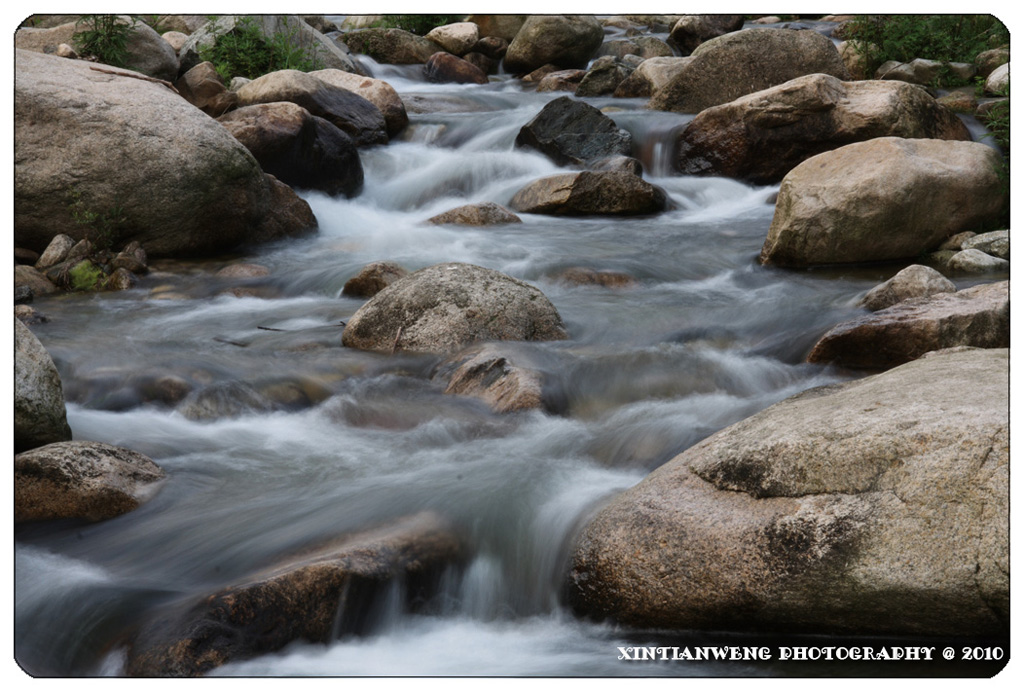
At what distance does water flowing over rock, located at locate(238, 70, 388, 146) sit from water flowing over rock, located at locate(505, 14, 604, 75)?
16.9ft

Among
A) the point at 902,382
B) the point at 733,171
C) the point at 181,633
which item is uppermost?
the point at 902,382

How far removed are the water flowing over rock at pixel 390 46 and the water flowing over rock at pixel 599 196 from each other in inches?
310

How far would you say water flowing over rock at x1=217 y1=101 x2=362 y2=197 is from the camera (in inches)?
338

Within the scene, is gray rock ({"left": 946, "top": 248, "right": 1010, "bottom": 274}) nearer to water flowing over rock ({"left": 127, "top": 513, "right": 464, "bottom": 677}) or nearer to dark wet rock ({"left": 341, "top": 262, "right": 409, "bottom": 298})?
dark wet rock ({"left": 341, "top": 262, "right": 409, "bottom": 298})

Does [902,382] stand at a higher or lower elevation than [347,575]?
higher

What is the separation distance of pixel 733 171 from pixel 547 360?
5554mm

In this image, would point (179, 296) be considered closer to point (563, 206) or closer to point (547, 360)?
point (547, 360)

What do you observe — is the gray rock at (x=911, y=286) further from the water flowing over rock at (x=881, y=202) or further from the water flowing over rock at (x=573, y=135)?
the water flowing over rock at (x=573, y=135)

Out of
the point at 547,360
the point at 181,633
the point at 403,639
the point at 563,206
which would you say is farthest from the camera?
the point at 563,206

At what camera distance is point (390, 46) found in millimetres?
15336

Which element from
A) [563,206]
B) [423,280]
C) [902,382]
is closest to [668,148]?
[563,206]

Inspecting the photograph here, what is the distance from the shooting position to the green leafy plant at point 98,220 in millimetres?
6809

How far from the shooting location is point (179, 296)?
252 inches

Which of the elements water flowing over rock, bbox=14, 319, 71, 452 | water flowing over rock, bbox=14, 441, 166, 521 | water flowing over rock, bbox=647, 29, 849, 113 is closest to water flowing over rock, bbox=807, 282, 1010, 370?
water flowing over rock, bbox=14, 441, 166, 521
